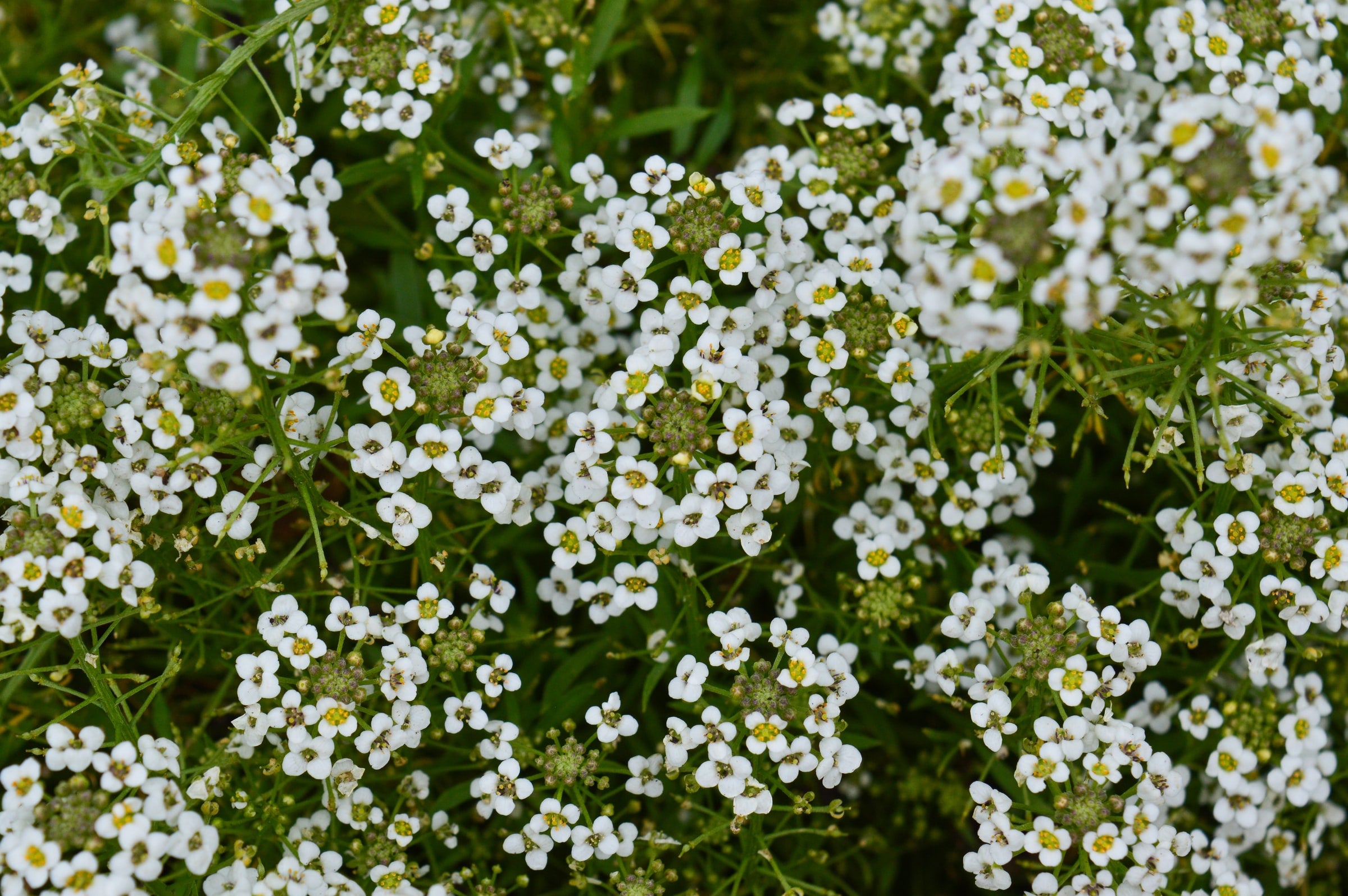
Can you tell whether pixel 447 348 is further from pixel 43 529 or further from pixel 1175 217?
pixel 1175 217

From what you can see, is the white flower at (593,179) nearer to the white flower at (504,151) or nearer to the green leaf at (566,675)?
the white flower at (504,151)

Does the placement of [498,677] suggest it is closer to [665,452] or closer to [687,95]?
[665,452]

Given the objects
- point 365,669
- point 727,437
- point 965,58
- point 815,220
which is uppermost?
point 965,58

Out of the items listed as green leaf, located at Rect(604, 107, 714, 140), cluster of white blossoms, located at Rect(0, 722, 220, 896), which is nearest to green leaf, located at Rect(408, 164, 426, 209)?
green leaf, located at Rect(604, 107, 714, 140)

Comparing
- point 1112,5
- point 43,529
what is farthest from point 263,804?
point 1112,5

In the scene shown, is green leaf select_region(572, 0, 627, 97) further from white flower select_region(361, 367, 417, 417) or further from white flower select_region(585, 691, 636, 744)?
white flower select_region(585, 691, 636, 744)

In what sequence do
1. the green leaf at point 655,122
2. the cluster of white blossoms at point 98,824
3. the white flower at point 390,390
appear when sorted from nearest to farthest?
the cluster of white blossoms at point 98,824, the white flower at point 390,390, the green leaf at point 655,122

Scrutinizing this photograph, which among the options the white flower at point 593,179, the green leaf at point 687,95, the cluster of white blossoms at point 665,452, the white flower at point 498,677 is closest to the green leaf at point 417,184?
the cluster of white blossoms at point 665,452

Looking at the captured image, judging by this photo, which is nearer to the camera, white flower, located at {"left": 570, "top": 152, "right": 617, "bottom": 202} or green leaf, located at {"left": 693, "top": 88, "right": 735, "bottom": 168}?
white flower, located at {"left": 570, "top": 152, "right": 617, "bottom": 202}
